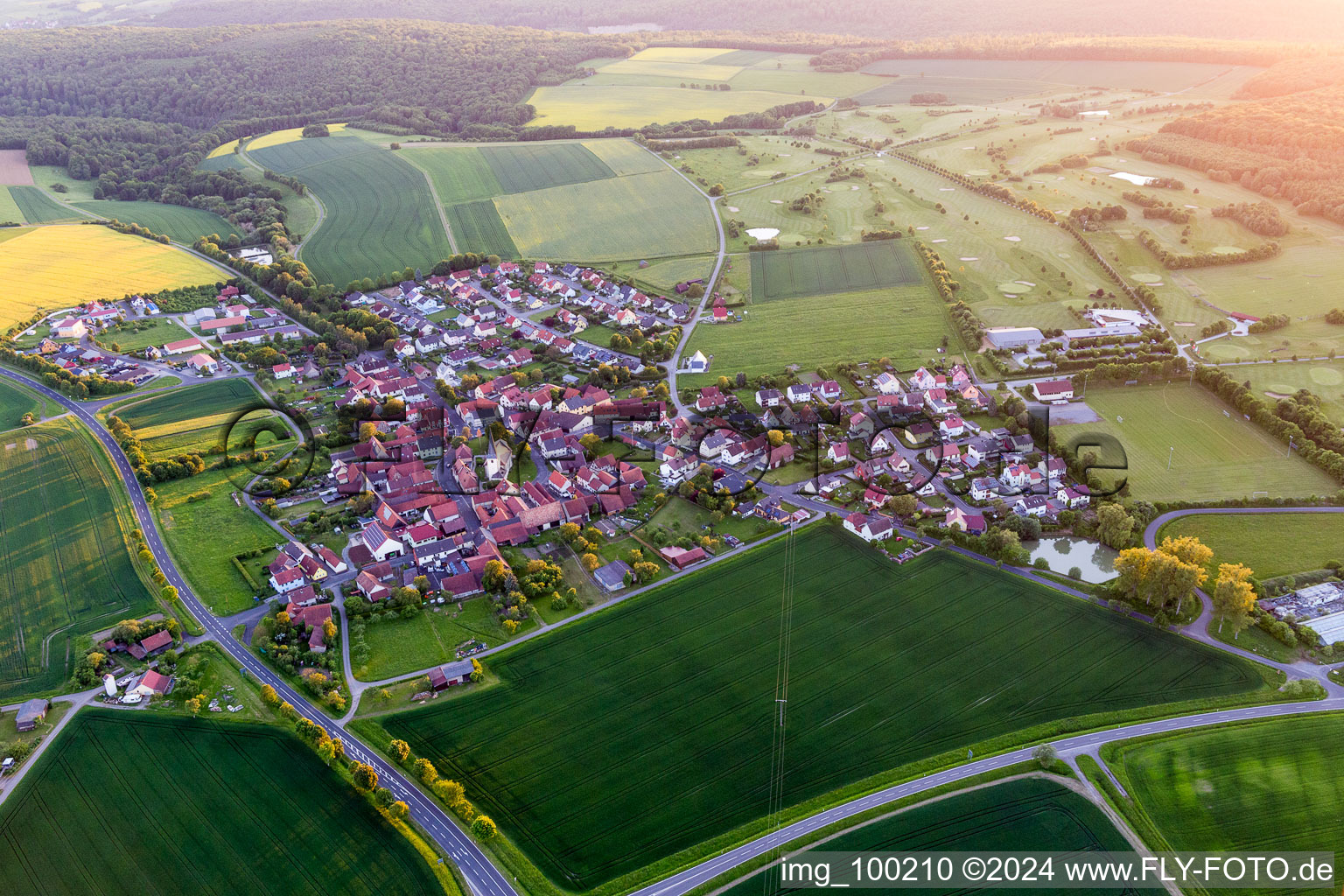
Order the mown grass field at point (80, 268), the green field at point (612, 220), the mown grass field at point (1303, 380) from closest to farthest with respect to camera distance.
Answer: the mown grass field at point (1303, 380) < the mown grass field at point (80, 268) < the green field at point (612, 220)

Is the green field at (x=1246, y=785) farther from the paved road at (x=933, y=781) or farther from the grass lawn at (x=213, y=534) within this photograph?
the grass lawn at (x=213, y=534)

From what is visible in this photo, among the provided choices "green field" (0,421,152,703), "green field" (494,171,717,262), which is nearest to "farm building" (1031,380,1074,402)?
"green field" (494,171,717,262)

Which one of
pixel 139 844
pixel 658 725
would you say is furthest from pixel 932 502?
pixel 139 844

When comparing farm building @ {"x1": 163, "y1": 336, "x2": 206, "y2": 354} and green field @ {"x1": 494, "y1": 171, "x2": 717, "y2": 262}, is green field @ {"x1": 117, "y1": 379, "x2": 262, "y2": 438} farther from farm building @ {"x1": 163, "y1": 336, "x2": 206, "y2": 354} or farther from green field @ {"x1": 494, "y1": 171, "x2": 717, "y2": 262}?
green field @ {"x1": 494, "y1": 171, "x2": 717, "y2": 262}

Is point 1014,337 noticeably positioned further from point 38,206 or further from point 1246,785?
point 38,206

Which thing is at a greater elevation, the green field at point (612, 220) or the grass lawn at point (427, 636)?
the green field at point (612, 220)

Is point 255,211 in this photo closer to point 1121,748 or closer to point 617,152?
point 617,152

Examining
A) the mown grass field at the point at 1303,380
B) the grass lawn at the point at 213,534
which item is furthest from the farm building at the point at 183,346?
the mown grass field at the point at 1303,380

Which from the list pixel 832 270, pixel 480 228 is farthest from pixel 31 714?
pixel 480 228
